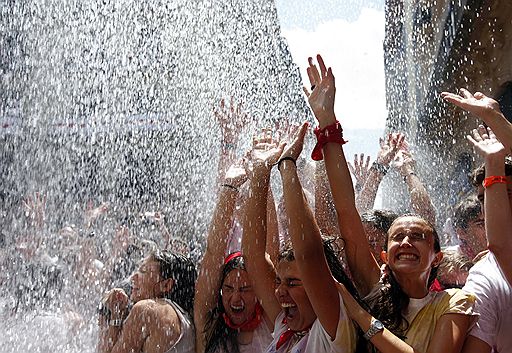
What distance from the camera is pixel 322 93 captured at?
308 centimetres

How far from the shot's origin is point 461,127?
1354 cm

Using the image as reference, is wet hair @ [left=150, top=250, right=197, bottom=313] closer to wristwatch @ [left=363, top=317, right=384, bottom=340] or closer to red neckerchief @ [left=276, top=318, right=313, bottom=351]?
red neckerchief @ [left=276, top=318, right=313, bottom=351]

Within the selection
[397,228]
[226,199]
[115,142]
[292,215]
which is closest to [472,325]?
[397,228]

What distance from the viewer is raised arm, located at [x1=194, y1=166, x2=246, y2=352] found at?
130 inches

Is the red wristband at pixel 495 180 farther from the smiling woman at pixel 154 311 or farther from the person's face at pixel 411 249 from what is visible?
the smiling woman at pixel 154 311

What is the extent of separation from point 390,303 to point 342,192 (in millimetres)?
A: 550

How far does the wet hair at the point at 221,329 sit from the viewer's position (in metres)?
3.26

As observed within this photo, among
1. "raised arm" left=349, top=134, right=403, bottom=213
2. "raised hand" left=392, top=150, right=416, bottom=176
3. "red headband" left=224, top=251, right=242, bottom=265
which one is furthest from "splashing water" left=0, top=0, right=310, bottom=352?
"red headband" left=224, top=251, right=242, bottom=265

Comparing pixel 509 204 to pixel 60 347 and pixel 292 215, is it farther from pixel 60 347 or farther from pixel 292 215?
pixel 60 347

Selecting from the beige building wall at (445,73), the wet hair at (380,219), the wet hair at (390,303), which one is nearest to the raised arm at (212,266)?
the wet hair at (380,219)

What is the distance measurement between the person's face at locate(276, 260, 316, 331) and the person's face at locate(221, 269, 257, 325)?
485mm

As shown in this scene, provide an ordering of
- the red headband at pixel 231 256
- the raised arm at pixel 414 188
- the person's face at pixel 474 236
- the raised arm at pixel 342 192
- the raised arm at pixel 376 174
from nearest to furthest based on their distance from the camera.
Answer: the raised arm at pixel 342 192, the red headband at pixel 231 256, the person's face at pixel 474 236, the raised arm at pixel 414 188, the raised arm at pixel 376 174

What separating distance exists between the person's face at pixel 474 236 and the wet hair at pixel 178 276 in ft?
4.49

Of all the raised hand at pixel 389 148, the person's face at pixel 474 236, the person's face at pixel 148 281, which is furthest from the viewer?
the raised hand at pixel 389 148
